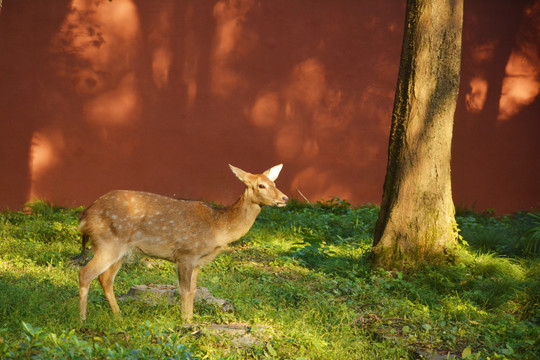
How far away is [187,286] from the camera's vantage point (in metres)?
5.43

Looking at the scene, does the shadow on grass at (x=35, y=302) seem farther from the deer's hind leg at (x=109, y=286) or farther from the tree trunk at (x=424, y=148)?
the tree trunk at (x=424, y=148)

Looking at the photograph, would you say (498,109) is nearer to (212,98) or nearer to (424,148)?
(424,148)

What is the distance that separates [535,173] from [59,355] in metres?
9.10

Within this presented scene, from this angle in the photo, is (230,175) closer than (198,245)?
No

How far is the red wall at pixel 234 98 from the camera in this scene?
962 centimetres

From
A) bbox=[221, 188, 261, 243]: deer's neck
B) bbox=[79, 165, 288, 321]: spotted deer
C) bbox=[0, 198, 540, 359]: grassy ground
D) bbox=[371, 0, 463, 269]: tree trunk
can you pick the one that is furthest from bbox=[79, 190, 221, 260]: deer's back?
bbox=[371, 0, 463, 269]: tree trunk

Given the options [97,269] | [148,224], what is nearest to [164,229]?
[148,224]

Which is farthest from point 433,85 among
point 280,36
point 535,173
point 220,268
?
point 535,173

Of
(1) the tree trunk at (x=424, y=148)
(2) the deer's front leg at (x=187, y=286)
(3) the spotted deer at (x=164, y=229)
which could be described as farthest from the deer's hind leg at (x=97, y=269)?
(1) the tree trunk at (x=424, y=148)

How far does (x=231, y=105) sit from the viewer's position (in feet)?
33.2

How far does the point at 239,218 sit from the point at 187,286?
0.79 metres

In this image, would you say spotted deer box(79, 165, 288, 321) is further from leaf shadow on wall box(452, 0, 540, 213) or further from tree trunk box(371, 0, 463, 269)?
leaf shadow on wall box(452, 0, 540, 213)

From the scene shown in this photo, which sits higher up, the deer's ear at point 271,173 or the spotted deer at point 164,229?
the deer's ear at point 271,173

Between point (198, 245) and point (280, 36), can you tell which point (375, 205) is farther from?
point (198, 245)
